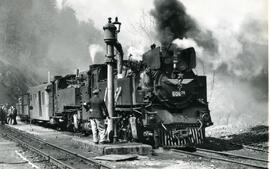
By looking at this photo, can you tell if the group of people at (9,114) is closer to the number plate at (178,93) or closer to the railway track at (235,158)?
the number plate at (178,93)

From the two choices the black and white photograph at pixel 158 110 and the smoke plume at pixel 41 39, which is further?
the smoke plume at pixel 41 39

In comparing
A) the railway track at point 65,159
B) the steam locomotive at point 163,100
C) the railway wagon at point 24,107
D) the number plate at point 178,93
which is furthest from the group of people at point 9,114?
the number plate at point 178,93

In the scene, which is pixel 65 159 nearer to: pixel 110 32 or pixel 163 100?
pixel 163 100

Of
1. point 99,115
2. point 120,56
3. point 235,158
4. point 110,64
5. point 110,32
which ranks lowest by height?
point 235,158

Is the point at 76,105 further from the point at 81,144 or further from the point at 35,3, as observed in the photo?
the point at 35,3

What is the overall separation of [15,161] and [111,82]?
348cm

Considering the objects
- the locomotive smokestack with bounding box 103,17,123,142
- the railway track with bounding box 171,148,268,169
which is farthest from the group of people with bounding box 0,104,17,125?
the railway track with bounding box 171,148,268,169

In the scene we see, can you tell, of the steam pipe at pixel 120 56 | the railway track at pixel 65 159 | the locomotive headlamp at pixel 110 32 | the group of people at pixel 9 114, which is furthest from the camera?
the group of people at pixel 9 114

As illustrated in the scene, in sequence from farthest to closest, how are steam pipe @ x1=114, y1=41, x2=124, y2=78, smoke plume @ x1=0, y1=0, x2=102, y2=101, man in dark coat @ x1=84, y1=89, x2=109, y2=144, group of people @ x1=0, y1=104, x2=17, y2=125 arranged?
smoke plume @ x1=0, y1=0, x2=102, y2=101
group of people @ x1=0, y1=104, x2=17, y2=125
steam pipe @ x1=114, y1=41, x2=124, y2=78
man in dark coat @ x1=84, y1=89, x2=109, y2=144

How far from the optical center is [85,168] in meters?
8.91

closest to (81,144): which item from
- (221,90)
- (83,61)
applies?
(221,90)

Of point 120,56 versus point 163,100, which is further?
point 120,56

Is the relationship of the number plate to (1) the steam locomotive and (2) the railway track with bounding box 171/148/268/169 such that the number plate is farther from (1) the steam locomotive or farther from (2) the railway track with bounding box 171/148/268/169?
(2) the railway track with bounding box 171/148/268/169

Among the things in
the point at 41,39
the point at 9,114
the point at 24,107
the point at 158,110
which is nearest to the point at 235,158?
the point at 158,110
